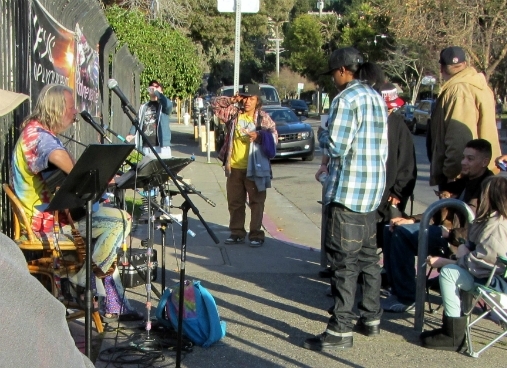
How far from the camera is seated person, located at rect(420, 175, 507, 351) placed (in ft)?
16.3

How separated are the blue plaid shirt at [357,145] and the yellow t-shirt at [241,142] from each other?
11.3 feet

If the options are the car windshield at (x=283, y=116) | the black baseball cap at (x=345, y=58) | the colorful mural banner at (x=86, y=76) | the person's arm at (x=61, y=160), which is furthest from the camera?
the car windshield at (x=283, y=116)

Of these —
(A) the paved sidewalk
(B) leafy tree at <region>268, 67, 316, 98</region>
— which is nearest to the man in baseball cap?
(A) the paved sidewalk

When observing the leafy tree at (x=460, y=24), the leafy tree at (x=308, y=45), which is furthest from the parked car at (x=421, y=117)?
the leafy tree at (x=308, y=45)

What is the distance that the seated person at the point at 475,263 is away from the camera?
16.3 ft

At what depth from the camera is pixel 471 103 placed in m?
6.34

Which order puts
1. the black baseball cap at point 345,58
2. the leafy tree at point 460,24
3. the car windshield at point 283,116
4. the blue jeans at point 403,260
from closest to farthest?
the black baseball cap at point 345,58
the blue jeans at point 403,260
the car windshield at point 283,116
the leafy tree at point 460,24

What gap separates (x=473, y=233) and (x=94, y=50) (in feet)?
24.3

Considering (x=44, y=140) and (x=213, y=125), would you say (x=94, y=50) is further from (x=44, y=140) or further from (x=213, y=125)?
(x=213, y=125)

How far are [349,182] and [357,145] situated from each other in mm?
267

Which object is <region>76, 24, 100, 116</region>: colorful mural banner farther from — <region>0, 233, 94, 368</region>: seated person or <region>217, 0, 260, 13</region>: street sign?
<region>0, 233, 94, 368</region>: seated person

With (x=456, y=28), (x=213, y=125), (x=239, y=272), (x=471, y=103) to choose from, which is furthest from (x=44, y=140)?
(x=456, y=28)

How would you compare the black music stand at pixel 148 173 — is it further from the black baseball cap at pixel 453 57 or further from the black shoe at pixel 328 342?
the black baseball cap at pixel 453 57

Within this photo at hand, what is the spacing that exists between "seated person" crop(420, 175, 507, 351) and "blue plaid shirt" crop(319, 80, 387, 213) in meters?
0.72
